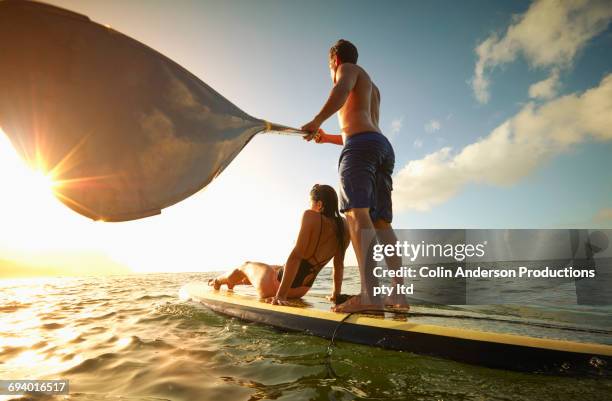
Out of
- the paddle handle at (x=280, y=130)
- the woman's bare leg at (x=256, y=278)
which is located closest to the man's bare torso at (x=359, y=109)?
the paddle handle at (x=280, y=130)

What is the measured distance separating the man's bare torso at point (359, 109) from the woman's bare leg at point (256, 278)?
223 centimetres

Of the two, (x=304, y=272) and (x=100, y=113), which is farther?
(x=304, y=272)

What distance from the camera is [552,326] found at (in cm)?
279

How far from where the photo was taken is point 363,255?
306 centimetres

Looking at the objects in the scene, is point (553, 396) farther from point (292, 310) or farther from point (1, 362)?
point (1, 362)

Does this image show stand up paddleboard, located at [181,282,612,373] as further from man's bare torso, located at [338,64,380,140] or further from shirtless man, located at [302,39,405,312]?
man's bare torso, located at [338,64,380,140]

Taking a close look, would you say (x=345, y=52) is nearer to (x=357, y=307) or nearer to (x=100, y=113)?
(x=100, y=113)

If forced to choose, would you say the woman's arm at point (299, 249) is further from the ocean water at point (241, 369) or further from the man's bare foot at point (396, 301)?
the man's bare foot at point (396, 301)

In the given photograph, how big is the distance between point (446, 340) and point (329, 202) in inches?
76.4

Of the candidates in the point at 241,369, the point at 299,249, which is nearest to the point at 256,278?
the point at 299,249

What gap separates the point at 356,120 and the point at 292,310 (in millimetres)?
2101

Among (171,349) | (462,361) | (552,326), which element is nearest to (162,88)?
(171,349)

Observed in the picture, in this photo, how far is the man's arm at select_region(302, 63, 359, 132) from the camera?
297 centimetres

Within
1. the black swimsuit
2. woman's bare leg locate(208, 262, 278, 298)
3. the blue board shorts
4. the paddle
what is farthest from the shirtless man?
woman's bare leg locate(208, 262, 278, 298)
